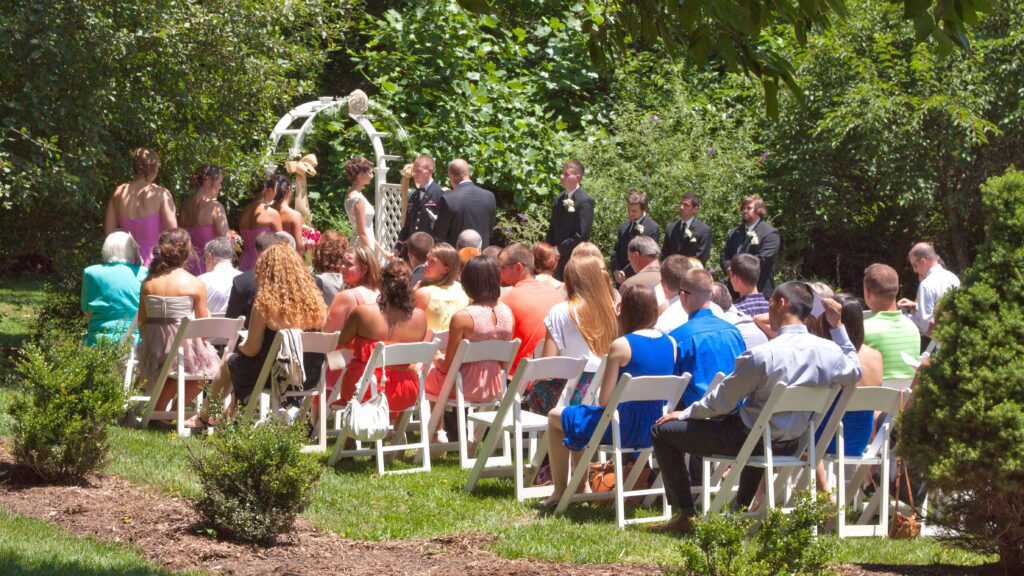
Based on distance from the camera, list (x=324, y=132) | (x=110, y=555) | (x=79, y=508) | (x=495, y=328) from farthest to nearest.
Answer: (x=324, y=132) → (x=495, y=328) → (x=79, y=508) → (x=110, y=555)

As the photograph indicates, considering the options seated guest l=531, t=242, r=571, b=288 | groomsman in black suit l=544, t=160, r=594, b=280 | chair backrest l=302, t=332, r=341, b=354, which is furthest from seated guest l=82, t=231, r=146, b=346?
groomsman in black suit l=544, t=160, r=594, b=280

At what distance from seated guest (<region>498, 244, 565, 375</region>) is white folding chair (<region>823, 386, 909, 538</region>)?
8.39 ft

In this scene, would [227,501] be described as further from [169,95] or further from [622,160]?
[622,160]

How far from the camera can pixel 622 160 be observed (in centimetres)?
1769

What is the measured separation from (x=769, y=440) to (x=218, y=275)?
5365 millimetres

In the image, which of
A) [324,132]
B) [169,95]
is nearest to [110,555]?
[169,95]

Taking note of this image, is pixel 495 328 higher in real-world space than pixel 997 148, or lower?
lower

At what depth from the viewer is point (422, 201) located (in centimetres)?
1295

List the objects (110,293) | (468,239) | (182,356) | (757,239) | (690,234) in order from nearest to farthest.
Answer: (182,356) → (110,293) → (468,239) → (757,239) → (690,234)

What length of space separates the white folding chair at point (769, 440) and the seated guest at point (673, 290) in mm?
1896

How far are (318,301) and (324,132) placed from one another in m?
10.6

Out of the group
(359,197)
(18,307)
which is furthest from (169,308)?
(18,307)

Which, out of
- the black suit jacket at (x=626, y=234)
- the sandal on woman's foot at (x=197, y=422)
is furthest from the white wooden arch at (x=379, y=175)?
the sandal on woman's foot at (x=197, y=422)

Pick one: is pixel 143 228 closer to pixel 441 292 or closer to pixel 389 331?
pixel 441 292
